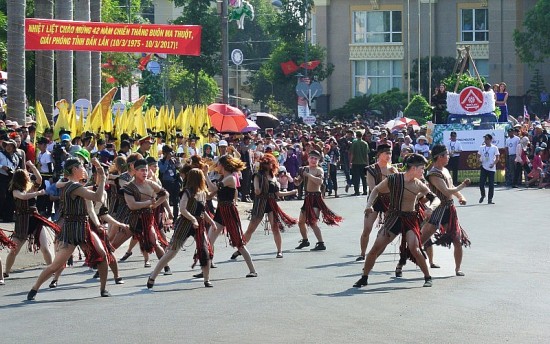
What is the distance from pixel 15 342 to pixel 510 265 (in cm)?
847

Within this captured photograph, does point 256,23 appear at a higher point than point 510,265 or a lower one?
higher

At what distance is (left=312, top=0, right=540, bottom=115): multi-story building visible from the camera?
77.4 m

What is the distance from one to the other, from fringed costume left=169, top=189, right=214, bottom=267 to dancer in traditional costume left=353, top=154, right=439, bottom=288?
5.97ft

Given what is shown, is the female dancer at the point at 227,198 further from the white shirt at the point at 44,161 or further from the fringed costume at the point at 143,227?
the white shirt at the point at 44,161

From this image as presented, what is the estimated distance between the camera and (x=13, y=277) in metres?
18.1

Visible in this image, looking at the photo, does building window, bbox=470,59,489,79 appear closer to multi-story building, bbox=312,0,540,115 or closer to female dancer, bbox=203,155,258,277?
multi-story building, bbox=312,0,540,115

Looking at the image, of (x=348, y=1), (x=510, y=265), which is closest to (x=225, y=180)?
(x=510, y=265)

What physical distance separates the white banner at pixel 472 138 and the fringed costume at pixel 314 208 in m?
18.0

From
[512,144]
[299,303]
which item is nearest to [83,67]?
[512,144]

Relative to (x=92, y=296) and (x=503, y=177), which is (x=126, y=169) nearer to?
(x=92, y=296)

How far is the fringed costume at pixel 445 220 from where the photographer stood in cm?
1703

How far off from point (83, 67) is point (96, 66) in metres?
2.57

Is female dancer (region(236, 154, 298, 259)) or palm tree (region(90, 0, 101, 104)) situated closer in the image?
female dancer (region(236, 154, 298, 259))

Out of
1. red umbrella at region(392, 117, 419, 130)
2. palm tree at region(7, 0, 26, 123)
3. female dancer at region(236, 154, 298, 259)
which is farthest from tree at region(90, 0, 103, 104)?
red umbrella at region(392, 117, 419, 130)
